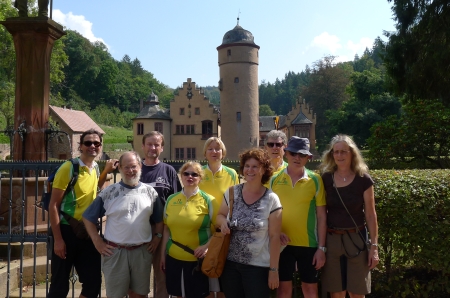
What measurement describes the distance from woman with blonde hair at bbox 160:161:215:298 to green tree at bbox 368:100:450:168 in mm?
10562

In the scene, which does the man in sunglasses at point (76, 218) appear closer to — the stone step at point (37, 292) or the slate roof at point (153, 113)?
the stone step at point (37, 292)

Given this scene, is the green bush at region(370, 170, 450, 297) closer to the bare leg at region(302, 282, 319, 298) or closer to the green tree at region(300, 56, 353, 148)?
the bare leg at region(302, 282, 319, 298)

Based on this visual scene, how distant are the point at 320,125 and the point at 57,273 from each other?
193 feet

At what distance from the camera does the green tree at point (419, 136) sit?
12.2m

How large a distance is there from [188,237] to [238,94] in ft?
132

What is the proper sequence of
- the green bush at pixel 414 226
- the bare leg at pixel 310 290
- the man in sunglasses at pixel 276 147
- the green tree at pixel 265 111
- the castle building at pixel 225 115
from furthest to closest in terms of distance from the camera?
the green tree at pixel 265 111
the castle building at pixel 225 115
the green bush at pixel 414 226
the man in sunglasses at pixel 276 147
the bare leg at pixel 310 290

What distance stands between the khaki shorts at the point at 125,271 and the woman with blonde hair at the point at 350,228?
1779 millimetres

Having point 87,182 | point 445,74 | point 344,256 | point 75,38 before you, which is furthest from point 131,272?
point 75,38

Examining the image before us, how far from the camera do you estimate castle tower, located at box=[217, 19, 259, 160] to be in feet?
142

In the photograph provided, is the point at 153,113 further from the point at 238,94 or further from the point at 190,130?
the point at 238,94

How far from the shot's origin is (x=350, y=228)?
146 inches

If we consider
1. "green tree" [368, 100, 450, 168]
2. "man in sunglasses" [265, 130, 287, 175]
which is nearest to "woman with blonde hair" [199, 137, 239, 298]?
"man in sunglasses" [265, 130, 287, 175]

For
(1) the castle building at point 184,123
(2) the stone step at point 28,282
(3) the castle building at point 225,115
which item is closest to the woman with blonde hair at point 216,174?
(2) the stone step at point 28,282

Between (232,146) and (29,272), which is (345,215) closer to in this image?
(29,272)
